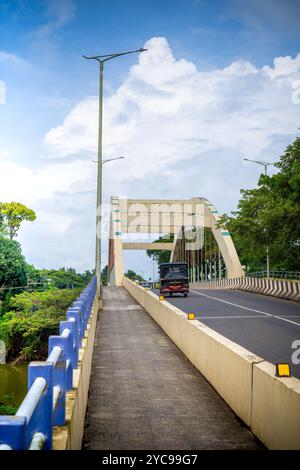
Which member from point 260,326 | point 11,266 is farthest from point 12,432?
point 11,266

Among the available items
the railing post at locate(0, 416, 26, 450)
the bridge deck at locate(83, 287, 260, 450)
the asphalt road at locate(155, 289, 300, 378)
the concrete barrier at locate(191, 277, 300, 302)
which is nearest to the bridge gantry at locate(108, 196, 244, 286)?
the concrete barrier at locate(191, 277, 300, 302)

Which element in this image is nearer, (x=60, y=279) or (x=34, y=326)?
(x=34, y=326)

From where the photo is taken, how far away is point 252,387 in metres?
7.93

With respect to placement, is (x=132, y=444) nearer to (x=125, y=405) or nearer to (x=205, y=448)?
(x=205, y=448)

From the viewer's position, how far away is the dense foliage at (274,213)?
36606mm

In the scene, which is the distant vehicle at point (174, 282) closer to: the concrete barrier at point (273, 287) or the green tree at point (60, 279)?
the concrete barrier at point (273, 287)

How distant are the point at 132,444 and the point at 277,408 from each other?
5.79ft

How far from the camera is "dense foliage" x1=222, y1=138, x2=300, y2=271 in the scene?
36606 mm

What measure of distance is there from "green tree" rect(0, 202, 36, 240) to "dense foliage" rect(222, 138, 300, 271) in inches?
1647

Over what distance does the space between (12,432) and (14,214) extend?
77.9 m

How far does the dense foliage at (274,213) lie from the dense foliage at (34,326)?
13530 mm

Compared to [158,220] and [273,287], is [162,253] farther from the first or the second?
[273,287]
